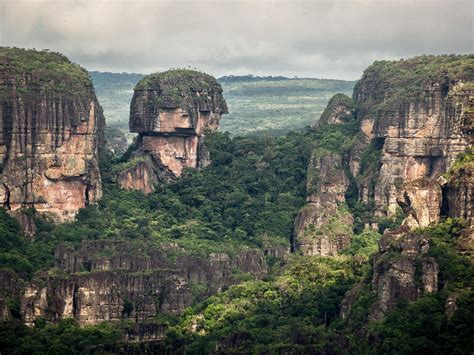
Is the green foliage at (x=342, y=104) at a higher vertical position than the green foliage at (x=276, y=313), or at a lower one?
higher

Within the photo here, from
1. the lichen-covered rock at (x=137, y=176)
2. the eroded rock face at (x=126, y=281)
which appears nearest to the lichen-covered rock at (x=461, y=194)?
the eroded rock face at (x=126, y=281)

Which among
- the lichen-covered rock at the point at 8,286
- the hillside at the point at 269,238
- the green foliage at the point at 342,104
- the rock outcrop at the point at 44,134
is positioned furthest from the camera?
the green foliage at the point at 342,104

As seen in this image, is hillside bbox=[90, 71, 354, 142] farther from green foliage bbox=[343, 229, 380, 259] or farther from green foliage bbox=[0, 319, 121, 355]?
green foliage bbox=[0, 319, 121, 355]

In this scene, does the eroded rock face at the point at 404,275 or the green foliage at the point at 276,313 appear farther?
Result: the green foliage at the point at 276,313

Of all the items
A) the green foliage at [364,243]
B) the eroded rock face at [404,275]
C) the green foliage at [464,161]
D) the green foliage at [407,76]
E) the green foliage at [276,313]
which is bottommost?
the green foliage at [276,313]

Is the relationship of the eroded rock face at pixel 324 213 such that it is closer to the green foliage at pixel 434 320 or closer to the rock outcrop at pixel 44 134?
the rock outcrop at pixel 44 134
